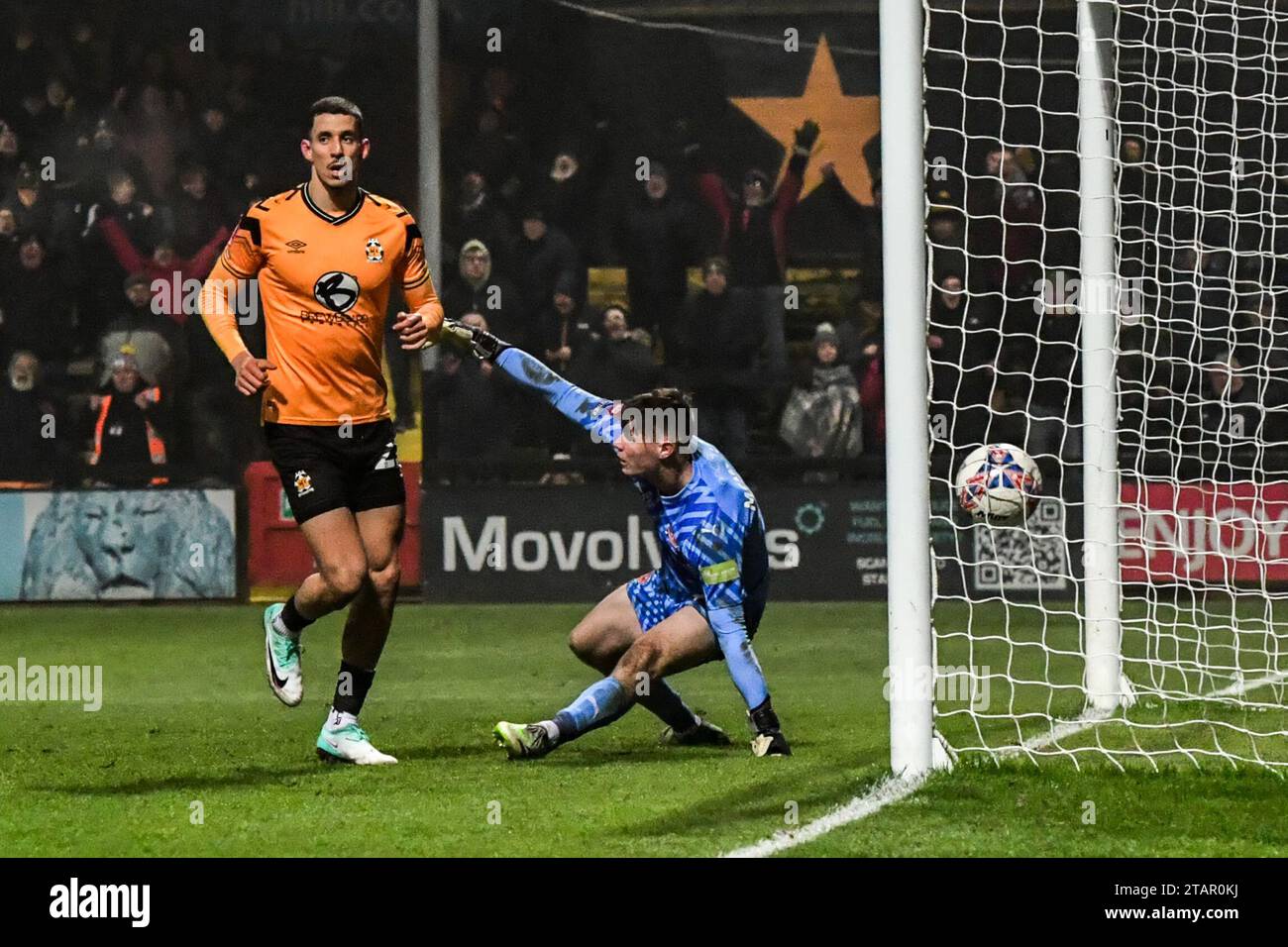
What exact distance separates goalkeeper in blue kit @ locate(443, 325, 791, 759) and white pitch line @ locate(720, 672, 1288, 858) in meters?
0.80

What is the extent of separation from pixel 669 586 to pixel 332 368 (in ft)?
4.66

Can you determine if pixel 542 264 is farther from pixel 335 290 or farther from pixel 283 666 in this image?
pixel 283 666

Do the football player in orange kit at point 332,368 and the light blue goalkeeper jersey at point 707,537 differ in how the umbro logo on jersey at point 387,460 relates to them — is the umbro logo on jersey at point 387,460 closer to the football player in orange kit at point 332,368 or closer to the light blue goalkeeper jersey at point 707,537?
the football player in orange kit at point 332,368

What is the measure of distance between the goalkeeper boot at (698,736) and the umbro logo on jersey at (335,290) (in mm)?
1950

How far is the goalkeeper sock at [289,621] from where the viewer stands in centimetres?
708

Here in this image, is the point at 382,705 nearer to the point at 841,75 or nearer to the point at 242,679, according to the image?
the point at 242,679

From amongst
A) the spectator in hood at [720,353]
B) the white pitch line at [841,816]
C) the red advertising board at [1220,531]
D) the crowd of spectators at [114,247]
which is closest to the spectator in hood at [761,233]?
the spectator in hood at [720,353]

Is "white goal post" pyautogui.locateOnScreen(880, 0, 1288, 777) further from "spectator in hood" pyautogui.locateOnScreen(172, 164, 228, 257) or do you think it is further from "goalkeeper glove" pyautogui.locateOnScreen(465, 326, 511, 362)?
"spectator in hood" pyautogui.locateOnScreen(172, 164, 228, 257)

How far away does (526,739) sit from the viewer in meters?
6.91

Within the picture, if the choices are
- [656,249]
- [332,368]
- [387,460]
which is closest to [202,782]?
[387,460]

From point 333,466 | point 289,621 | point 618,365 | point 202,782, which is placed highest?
point 618,365

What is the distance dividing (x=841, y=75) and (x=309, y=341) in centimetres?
959

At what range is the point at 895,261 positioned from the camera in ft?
21.0

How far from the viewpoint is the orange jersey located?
6.99 meters
